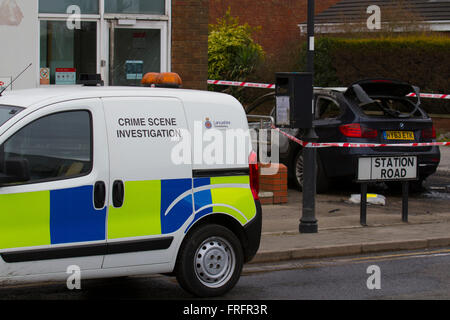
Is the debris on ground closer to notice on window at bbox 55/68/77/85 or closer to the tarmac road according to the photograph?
the tarmac road

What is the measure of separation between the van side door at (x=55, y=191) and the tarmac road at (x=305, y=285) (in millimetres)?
1060

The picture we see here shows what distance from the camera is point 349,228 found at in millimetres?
11414

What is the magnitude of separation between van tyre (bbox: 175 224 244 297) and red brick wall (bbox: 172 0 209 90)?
656cm

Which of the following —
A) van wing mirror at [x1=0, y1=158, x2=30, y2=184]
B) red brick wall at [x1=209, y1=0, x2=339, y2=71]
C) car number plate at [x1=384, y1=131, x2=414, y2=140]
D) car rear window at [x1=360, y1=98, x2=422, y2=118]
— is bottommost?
car number plate at [x1=384, y1=131, x2=414, y2=140]

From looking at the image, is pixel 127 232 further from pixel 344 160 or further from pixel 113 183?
pixel 344 160

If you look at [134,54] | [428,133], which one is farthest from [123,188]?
[428,133]

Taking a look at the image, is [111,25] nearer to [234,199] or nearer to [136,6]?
[136,6]

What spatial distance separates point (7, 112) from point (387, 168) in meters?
6.31

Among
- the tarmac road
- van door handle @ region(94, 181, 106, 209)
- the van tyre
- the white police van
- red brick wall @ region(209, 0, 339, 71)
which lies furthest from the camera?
red brick wall @ region(209, 0, 339, 71)

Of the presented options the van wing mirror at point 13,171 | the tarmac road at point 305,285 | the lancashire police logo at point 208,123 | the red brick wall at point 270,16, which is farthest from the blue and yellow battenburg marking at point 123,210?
the red brick wall at point 270,16

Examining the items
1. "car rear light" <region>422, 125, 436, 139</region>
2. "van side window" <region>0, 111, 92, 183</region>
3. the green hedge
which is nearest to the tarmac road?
"van side window" <region>0, 111, 92, 183</region>

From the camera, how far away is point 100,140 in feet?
22.9

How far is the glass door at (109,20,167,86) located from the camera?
13.9 m
